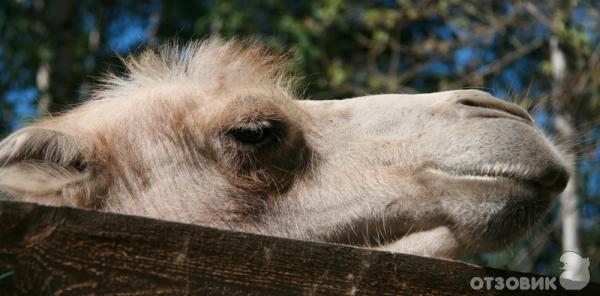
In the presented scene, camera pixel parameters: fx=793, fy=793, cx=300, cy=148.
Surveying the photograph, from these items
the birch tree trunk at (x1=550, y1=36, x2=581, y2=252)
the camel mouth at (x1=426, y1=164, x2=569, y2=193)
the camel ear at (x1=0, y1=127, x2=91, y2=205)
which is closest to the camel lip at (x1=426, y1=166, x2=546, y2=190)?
the camel mouth at (x1=426, y1=164, x2=569, y2=193)

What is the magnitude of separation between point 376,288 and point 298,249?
0.84ft

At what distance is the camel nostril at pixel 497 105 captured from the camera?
12.5ft

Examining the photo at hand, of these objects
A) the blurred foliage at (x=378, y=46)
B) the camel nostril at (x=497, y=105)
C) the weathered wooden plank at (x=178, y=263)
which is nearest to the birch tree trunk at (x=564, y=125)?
the blurred foliage at (x=378, y=46)

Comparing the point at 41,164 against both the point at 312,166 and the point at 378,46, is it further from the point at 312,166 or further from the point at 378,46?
the point at 378,46

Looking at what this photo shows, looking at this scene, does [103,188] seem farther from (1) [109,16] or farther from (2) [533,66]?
(1) [109,16]

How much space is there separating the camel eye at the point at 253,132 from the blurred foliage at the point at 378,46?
1429 millimetres

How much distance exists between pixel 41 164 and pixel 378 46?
9146mm

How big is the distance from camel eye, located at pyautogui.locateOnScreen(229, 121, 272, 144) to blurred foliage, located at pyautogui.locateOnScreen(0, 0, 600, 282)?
1.43 metres

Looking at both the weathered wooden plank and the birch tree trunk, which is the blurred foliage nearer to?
the birch tree trunk

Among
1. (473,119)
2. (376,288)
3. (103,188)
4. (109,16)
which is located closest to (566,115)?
(473,119)

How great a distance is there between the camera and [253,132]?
391 centimetres

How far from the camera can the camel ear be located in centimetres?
371

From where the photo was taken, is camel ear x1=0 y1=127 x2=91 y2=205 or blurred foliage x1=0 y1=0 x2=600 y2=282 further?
blurred foliage x1=0 y1=0 x2=600 y2=282

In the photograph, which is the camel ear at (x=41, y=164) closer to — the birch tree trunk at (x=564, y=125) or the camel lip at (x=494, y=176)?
the camel lip at (x=494, y=176)
